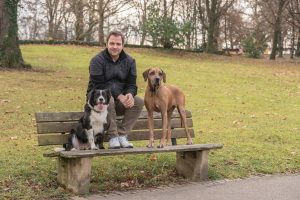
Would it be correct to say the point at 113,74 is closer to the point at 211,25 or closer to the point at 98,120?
the point at 98,120

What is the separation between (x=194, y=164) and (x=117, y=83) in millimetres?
1674

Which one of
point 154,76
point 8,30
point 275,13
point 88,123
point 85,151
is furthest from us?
point 275,13

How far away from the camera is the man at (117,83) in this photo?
6715 millimetres

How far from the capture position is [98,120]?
20.9ft

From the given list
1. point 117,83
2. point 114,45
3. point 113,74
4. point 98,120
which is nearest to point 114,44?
point 114,45

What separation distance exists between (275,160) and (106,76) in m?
3.52

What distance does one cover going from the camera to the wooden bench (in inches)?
243

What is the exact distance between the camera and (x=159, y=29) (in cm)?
3584

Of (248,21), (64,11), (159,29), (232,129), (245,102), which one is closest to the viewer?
(232,129)

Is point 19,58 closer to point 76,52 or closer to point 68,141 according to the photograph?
point 76,52

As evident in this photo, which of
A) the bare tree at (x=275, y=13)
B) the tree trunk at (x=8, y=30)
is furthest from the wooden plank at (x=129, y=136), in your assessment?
the bare tree at (x=275, y=13)

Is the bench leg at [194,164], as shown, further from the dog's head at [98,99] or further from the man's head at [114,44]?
the man's head at [114,44]

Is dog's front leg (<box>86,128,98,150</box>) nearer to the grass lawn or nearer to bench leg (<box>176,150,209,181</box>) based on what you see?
the grass lawn

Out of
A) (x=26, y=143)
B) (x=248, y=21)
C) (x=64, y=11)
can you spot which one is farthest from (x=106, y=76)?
(x=248, y=21)
